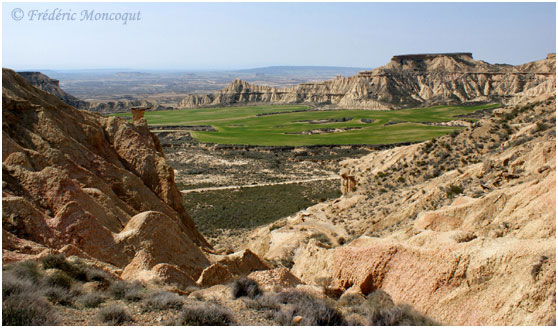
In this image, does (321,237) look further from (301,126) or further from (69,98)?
(69,98)

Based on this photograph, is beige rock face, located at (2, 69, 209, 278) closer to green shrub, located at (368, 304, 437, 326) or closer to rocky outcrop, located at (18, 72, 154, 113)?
green shrub, located at (368, 304, 437, 326)

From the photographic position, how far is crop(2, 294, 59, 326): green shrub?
23.7ft

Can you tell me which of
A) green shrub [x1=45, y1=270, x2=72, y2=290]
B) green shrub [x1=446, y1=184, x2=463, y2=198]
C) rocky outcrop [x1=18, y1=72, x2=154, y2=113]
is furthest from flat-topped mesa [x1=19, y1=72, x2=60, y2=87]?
green shrub [x1=45, y1=270, x2=72, y2=290]

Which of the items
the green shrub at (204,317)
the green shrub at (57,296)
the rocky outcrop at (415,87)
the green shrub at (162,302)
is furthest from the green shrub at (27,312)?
the rocky outcrop at (415,87)

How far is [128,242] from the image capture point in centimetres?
1323

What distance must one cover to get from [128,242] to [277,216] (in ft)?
78.6

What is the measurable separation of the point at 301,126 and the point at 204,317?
337ft

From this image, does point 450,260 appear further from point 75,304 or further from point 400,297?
point 75,304

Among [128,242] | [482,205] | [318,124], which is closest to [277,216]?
[482,205]

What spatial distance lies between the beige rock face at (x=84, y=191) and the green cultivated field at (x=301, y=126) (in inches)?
2453

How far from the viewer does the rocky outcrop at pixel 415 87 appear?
147250mm

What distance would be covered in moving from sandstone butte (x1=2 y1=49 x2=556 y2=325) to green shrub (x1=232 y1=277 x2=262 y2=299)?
0.92 meters

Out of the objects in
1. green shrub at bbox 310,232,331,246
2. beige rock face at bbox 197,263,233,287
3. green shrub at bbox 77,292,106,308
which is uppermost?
green shrub at bbox 77,292,106,308

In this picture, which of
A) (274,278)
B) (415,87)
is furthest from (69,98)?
(274,278)
